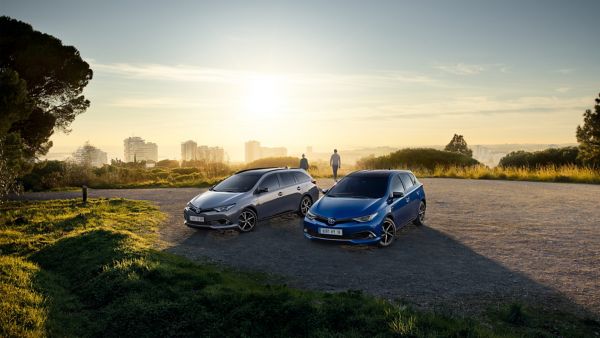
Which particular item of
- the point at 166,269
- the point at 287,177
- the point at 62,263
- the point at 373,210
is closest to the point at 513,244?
the point at 373,210

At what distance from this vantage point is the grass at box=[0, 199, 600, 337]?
472cm

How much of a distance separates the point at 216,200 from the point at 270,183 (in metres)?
1.69

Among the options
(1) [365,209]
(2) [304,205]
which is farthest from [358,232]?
(2) [304,205]

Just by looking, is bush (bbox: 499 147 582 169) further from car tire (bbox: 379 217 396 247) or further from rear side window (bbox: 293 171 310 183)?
car tire (bbox: 379 217 396 247)

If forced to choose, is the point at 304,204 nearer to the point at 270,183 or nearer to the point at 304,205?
the point at 304,205

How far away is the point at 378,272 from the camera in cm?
708

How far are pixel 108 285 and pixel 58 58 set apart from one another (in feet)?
77.2

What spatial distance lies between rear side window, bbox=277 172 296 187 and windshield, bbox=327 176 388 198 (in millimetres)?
2204

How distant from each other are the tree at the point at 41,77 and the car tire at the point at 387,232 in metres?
20.0

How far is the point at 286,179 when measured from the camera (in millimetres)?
11750

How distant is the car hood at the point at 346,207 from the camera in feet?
27.3

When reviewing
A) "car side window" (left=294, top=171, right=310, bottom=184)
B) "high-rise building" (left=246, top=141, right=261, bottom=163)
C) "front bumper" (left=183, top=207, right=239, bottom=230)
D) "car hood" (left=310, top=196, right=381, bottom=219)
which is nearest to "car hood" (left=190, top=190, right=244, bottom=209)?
"front bumper" (left=183, top=207, right=239, bottom=230)

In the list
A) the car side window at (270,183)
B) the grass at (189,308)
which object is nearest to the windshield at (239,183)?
the car side window at (270,183)

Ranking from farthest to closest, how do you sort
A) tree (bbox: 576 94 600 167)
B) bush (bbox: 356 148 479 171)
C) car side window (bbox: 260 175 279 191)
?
bush (bbox: 356 148 479 171) → tree (bbox: 576 94 600 167) → car side window (bbox: 260 175 279 191)
